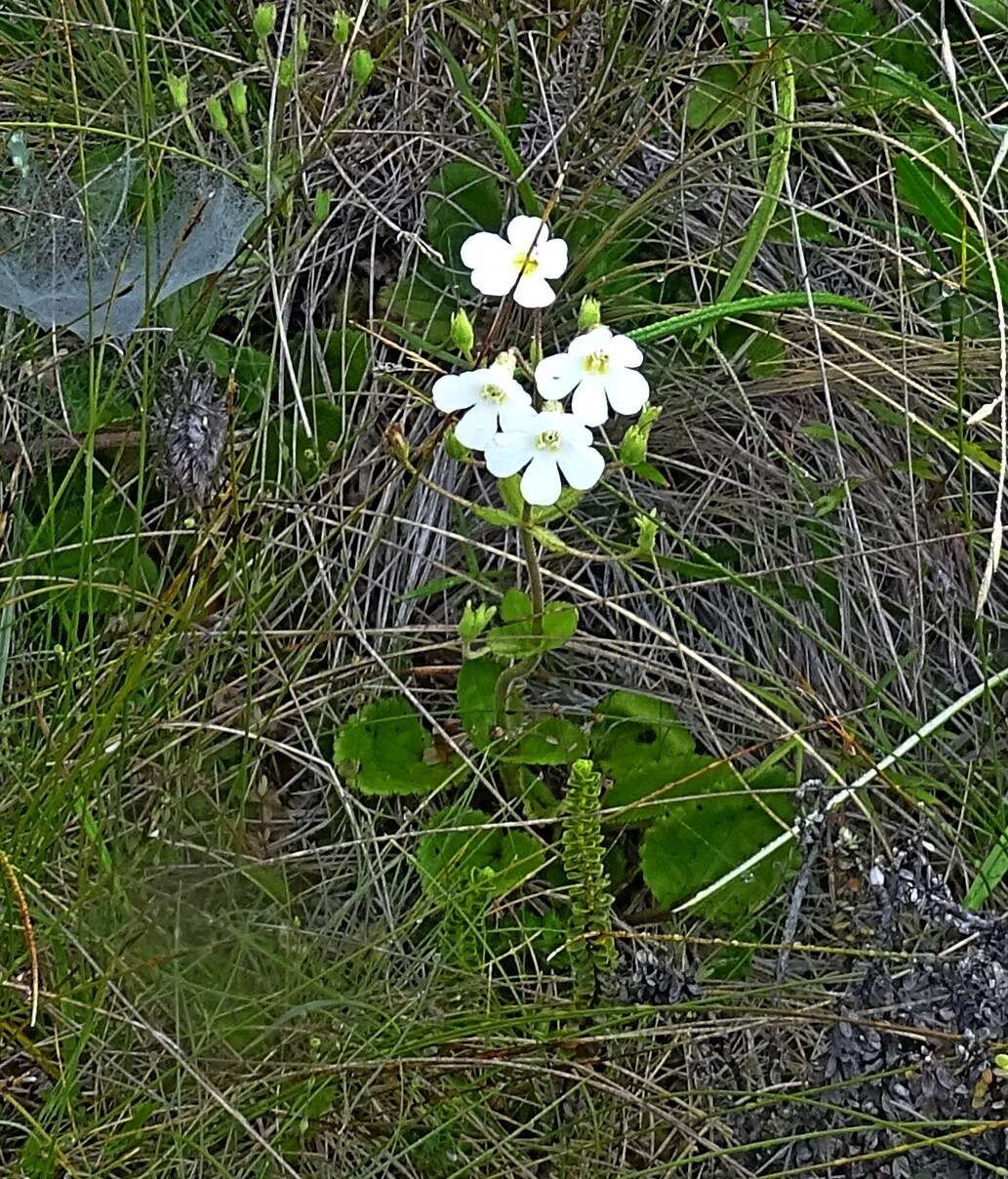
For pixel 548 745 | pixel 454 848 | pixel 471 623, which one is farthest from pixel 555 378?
pixel 454 848

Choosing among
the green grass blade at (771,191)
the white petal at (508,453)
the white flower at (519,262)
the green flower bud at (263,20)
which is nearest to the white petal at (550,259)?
the white flower at (519,262)

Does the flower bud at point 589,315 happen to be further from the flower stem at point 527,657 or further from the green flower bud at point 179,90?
the green flower bud at point 179,90

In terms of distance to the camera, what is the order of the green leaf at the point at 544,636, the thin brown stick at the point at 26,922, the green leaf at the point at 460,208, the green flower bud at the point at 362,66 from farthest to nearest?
the green leaf at the point at 460,208, the green flower bud at the point at 362,66, the green leaf at the point at 544,636, the thin brown stick at the point at 26,922

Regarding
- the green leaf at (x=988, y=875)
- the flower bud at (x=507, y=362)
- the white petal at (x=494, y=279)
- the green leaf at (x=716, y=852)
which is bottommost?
the green leaf at (x=716, y=852)

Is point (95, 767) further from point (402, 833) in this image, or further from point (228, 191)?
point (228, 191)

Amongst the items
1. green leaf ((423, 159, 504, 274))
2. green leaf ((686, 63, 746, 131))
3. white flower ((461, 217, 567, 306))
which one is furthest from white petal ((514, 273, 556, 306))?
green leaf ((686, 63, 746, 131))

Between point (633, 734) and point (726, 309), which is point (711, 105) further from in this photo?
point (633, 734)
